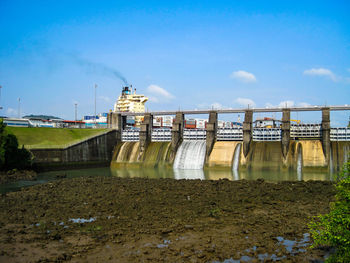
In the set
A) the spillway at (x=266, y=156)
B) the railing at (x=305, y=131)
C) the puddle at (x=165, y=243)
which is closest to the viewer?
the puddle at (x=165, y=243)

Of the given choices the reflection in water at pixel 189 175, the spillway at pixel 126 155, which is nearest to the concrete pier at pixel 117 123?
the spillway at pixel 126 155

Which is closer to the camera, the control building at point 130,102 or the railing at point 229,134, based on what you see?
the railing at point 229,134

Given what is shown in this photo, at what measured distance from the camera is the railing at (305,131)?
186 feet

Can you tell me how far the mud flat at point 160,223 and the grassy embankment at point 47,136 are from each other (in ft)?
87.9

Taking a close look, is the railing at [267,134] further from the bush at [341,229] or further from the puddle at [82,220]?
the bush at [341,229]

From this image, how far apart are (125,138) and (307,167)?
36.6 m

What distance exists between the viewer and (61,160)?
54938 mm

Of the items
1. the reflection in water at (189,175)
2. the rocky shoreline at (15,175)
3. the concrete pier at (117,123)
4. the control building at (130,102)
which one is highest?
the control building at (130,102)

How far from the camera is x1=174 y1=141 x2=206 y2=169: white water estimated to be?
2336 inches

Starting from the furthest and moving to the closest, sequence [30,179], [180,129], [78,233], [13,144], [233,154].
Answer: [180,129]
[233,154]
[13,144]
[30,179]
[78,233]

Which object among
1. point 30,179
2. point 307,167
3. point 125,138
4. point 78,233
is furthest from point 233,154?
point 78,233

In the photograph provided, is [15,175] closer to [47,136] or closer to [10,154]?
[10,154]

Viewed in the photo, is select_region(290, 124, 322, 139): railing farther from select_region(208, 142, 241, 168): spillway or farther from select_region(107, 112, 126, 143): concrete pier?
select_region(107, 112, 126, 143): concrete pier

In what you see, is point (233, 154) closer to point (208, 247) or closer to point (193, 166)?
point (193, 166)
